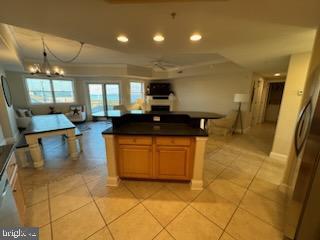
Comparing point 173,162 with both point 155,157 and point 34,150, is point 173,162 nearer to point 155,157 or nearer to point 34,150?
point 155,157

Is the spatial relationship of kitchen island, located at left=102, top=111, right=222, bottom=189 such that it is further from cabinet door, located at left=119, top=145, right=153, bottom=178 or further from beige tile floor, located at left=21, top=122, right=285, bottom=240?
beige tile floor, located at left=21, top=122, right=285, bottom=240

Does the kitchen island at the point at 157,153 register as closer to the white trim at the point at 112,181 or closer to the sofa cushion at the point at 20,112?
the white trim at the point at 112,181

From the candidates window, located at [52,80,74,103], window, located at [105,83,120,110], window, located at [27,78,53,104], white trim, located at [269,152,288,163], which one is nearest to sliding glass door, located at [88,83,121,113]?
window, located at [105,83,120,110]

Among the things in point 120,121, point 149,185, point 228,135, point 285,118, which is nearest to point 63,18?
point 120,121

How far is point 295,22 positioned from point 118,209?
3.07 m

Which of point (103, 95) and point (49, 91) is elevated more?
point (49, 91)

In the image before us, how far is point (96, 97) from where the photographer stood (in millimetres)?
7211

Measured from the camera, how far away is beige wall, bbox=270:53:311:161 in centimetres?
265

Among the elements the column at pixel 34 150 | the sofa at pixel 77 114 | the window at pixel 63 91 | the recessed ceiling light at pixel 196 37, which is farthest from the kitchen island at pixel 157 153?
the window at pixel 63 91

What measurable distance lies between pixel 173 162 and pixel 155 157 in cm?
29

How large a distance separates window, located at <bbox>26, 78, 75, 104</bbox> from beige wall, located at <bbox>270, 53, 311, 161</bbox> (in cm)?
791

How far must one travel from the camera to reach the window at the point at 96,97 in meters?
7.09

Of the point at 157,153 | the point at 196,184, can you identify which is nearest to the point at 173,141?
the point at 157,153

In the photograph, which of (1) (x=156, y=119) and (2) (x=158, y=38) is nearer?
(2) (x=158, y=38)
